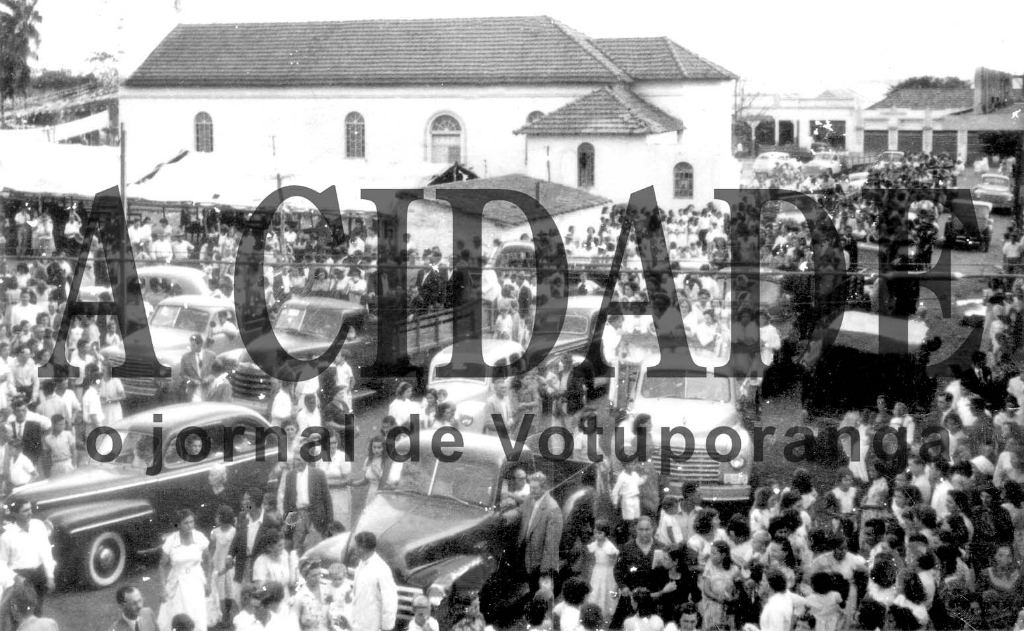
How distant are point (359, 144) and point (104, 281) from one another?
974 cm

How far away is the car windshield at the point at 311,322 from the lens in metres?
12.7

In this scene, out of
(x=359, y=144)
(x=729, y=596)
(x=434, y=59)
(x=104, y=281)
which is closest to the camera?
(x=729, y=596)

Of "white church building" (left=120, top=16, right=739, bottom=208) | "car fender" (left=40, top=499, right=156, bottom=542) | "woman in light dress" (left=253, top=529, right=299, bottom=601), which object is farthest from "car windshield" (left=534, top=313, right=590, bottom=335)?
"white church building" (left=120, top=16, right=739, bottom=208)

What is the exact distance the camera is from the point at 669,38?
27.1 meters

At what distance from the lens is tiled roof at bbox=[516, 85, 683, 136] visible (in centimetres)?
2072

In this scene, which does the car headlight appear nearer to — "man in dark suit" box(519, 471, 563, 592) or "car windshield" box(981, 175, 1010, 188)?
"man in dark suit" box(519, 471, 563, 592)

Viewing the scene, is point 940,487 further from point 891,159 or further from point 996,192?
point 891,159

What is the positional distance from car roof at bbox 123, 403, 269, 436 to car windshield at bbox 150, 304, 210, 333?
3.92 metres

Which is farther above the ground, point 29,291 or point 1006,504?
point 29,291

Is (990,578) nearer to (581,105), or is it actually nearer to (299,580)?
(299,580)

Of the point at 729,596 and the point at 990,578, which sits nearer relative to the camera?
the point at 729,596

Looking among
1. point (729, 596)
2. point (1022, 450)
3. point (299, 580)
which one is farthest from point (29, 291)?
point (1022, 450)

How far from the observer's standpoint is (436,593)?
6922mm

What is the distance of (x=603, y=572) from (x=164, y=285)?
9.30 meters
